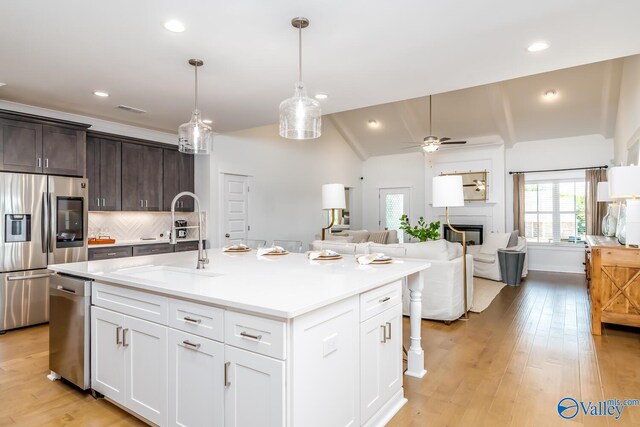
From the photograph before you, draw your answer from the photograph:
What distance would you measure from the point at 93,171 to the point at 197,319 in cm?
400

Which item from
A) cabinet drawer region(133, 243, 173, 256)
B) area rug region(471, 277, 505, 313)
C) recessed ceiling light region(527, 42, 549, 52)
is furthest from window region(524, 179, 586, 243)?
cabinet drawer region(133, 243, 173, 256)

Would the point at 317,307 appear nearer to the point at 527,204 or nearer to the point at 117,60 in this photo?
the point at 117,60

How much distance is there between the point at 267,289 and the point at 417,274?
135cm

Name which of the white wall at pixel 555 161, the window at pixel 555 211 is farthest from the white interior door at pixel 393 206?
the window at pixel 555 211

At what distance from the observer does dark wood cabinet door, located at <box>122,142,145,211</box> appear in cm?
519

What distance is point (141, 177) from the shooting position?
17.6 ft

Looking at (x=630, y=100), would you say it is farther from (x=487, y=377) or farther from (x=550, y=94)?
(x=487, y=377)

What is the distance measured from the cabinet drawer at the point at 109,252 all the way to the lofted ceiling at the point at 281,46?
72.0 inches

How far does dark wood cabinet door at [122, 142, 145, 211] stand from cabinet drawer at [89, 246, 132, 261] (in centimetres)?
63

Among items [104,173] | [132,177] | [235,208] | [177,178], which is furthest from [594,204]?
[104,173]

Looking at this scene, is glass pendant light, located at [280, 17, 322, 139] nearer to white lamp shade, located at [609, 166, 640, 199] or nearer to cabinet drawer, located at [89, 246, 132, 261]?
white lamp shade, located at [609, 166, 640, 199]

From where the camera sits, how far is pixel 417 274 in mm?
2746

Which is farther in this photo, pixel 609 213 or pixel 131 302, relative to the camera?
pixel 609 213

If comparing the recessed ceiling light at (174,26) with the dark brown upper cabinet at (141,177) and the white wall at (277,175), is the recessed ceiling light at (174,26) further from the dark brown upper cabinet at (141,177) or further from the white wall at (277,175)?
the white wall at (277,175)
